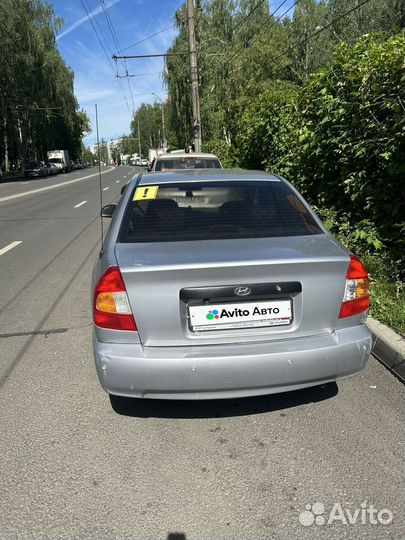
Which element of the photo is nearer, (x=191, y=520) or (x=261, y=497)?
(x=191, y=520)

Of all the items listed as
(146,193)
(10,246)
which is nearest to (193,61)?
(10,246)

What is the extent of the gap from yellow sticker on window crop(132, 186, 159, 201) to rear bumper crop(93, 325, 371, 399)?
1.22 meters

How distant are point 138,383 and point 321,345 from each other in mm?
1059

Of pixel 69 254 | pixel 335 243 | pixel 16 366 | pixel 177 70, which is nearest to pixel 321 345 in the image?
pixel 335 243

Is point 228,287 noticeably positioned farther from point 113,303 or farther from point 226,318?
point 113,303

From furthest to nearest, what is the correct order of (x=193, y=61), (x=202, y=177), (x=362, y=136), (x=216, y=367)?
(x=193, y=61), (x=362, y=136), (x=202, y=177), (x=216, y=367)

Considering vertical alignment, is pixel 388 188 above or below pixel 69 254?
above

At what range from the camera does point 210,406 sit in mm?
3242

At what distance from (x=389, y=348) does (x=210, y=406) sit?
5.18ft

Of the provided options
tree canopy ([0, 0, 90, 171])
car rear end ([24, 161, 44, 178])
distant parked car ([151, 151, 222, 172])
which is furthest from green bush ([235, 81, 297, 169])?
car rear end ([24, 161, 44, 178])

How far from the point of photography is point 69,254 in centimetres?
872

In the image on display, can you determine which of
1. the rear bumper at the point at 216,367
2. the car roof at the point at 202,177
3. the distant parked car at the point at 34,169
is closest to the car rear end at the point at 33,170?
the distant parked car at the point at 34,169

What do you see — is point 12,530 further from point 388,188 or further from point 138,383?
point 388,188

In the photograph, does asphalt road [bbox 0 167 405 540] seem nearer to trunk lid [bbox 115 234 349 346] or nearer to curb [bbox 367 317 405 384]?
curb [bbox 367 317 405 384]
